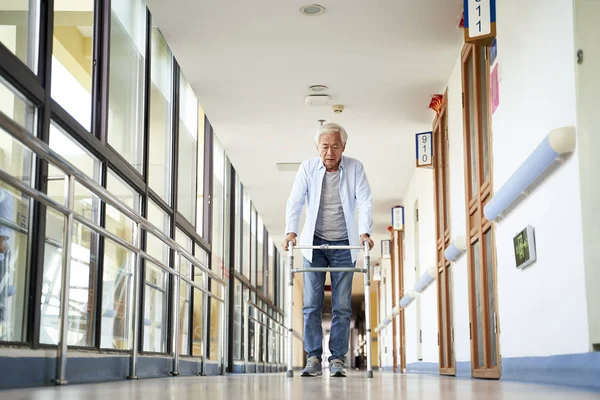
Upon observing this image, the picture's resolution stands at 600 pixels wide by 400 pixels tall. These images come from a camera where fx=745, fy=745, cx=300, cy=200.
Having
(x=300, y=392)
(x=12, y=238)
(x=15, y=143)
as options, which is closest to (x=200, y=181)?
(x=15, y=143)

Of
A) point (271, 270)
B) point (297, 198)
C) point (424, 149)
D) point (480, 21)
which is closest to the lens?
point (297, 198)

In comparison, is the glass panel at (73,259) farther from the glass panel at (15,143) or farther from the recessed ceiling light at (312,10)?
the recessed ceiling light at (312,10)

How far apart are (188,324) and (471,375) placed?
7.84 ft

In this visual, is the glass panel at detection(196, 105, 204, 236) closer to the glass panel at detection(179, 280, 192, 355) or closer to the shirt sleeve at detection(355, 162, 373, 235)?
the glass panel at detection(179, 280, 192, 355)

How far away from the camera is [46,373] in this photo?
2.76 metres

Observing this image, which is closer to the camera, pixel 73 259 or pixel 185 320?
pixel 73 259

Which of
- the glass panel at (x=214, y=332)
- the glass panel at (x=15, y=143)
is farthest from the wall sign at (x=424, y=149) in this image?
the glass panel at (x=15, y=143)

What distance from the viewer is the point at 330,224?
4277 mm

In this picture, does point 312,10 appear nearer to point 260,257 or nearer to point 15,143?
point 15,143

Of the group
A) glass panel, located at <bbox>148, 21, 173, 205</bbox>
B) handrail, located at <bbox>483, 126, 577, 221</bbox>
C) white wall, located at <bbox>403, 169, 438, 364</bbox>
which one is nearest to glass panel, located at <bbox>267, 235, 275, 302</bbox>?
white wall, located at <bbox>403, 169, 438, 364</bbox>

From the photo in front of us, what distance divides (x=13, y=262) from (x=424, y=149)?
5.52 meters

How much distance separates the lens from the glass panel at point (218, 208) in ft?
28.0

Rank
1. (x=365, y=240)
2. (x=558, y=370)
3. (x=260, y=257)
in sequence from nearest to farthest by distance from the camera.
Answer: (x=558, y=370) → (x=365, y=240) → (x=260, y=257)

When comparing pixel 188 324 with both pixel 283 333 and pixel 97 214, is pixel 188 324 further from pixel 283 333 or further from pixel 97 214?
pixel 283 333
